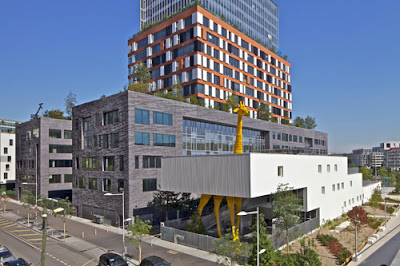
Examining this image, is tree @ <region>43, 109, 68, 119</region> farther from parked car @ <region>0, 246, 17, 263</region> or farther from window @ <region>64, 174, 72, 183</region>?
parked car @ <region>0, 246, 17, 263</region>


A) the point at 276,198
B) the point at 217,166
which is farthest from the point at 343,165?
the point at 217,166

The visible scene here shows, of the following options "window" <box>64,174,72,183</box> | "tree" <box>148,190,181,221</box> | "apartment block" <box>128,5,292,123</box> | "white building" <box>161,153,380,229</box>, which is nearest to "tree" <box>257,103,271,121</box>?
"apartment block" <box>128,5,292,123</box>

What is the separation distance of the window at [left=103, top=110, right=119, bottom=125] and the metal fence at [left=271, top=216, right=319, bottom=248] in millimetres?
28695

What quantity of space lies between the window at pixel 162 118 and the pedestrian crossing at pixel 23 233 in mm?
21977

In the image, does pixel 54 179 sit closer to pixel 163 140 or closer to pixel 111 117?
pixel 111 117

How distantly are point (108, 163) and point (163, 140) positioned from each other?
9.67 m

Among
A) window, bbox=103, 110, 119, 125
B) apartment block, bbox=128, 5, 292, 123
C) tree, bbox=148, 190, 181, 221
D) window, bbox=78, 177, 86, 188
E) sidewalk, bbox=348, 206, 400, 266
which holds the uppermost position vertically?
apartment block, bbox=128, 5, 292, 123

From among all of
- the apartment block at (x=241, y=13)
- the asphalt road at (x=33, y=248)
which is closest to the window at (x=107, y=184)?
the asphalt road at (x=33, y=248)

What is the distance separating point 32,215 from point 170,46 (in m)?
52.1

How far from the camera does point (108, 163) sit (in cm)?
4866

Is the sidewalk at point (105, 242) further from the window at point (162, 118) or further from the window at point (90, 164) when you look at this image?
the window at point (162, 118)

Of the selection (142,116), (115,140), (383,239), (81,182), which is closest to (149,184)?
(115,140)

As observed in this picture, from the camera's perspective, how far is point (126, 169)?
4434 centimetres

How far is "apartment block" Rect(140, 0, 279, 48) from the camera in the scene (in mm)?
91463
